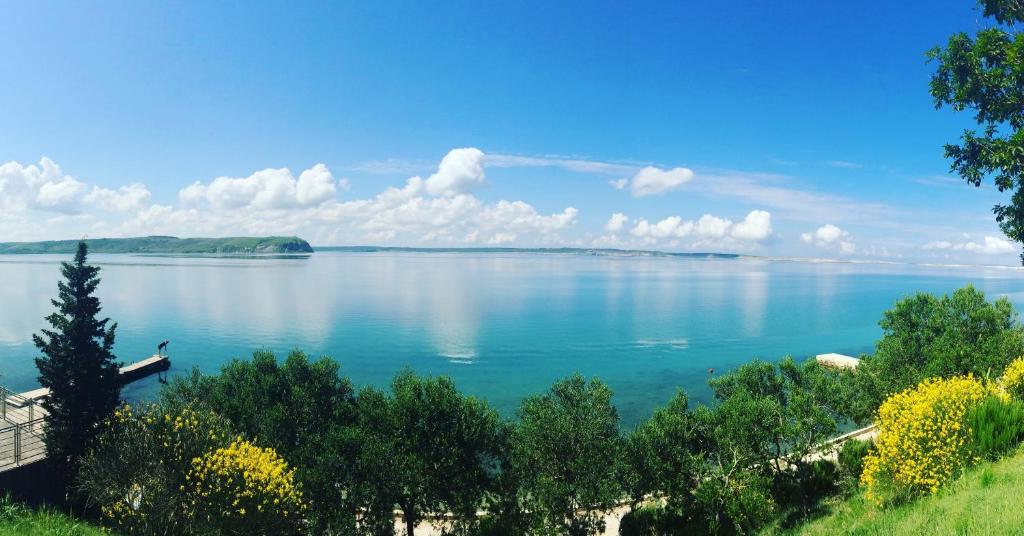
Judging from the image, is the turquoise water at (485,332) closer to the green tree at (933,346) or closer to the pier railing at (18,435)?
the green tree at (933,346)

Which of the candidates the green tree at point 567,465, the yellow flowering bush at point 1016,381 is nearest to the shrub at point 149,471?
the green tree at point 567,465

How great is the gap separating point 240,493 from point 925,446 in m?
29.2

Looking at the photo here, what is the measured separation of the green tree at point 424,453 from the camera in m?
28.5

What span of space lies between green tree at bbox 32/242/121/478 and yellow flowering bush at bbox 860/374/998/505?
39.6 m

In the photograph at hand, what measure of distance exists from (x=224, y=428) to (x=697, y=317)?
395ft

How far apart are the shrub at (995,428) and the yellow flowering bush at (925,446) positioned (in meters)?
0.27

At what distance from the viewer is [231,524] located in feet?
75.2

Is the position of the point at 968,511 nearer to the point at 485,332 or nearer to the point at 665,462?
the point at 665,462

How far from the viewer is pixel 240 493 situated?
23344 mm

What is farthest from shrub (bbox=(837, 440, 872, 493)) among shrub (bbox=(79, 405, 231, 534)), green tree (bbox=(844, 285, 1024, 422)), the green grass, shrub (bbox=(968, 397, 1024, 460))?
the green grass

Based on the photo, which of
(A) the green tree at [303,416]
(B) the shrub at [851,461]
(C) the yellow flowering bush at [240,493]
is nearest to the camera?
(C) the yellow flowering bush at [240,493]

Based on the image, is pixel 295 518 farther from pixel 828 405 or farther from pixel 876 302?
pixel 876 302

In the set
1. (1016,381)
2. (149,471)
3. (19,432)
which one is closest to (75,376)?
(19,432)

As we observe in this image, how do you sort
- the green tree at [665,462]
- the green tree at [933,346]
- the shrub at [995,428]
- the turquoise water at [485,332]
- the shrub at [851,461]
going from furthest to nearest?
the turquoise water at [485,332]
the green tree at [933,346]
the shrub at [851,461]
the green tree at [665,462]
the shrub at [995,428]
